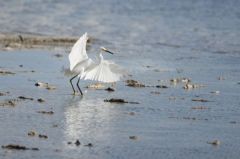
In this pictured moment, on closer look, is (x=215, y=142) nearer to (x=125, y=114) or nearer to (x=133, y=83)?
(x=125, y=114)

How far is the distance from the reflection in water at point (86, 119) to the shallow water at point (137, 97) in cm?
1

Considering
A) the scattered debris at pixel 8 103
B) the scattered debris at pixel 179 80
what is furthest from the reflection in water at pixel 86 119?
the scattered debris at pixel 179 80

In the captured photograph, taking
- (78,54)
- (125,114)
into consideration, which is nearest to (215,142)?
(125,114)

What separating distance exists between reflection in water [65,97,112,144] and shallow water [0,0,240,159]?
14 mm

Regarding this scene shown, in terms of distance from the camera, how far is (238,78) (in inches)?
642

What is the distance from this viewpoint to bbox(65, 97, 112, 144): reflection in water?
34.5ft

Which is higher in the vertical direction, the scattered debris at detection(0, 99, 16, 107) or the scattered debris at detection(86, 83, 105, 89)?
the scattered debris at detection(86, 83, 105, 89)

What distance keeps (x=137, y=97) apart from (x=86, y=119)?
2.28 meters

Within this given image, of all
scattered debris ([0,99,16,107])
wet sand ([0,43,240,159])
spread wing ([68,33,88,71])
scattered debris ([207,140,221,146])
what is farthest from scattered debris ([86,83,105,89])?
scattered debris ([207,140,221,146])

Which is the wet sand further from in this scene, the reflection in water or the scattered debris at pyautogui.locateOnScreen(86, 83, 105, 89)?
the scattered debris at pyautogui.locateOnScreen(86, 83, 105, 89)

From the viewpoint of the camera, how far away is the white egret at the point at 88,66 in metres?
14.4

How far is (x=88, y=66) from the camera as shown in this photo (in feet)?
47.7

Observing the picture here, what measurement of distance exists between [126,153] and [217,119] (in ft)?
8.66

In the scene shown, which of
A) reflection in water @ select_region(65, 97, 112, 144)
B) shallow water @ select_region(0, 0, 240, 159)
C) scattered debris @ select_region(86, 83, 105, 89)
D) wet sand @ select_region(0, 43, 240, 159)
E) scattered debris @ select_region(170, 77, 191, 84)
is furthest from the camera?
scattered debris @ select_region(170, 77, 191, 84)
